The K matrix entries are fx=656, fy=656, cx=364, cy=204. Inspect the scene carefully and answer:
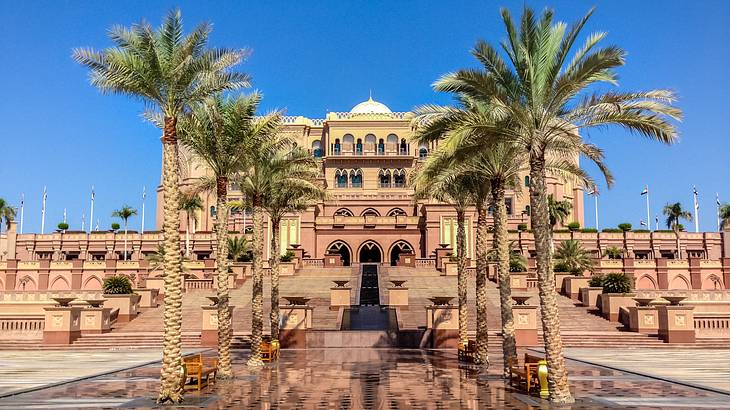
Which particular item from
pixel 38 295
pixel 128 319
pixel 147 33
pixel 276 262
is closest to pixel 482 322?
pixel 276 262

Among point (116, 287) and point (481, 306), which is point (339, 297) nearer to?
point (116, 287)

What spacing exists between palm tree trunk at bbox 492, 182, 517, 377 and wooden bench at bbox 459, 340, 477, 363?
2256 millimetres

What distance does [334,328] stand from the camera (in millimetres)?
30781

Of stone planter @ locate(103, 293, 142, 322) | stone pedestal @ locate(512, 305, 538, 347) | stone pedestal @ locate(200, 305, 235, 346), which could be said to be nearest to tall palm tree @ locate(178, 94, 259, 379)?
stone pedestal @ locate(200, 305, 235, 346)

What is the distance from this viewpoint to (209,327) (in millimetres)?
28969

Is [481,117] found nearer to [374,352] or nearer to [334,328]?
[374,352]

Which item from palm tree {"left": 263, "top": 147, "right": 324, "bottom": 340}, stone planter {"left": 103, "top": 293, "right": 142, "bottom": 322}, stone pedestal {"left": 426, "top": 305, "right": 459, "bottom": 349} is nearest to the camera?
palm tree {"left": 263, "top": 147, "right": 324, "bottom": 340}

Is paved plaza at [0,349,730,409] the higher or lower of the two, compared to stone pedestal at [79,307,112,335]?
lower

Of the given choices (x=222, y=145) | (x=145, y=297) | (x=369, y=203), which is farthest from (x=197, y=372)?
(x=369, y=203)

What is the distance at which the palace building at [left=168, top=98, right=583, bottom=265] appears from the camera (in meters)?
61.3

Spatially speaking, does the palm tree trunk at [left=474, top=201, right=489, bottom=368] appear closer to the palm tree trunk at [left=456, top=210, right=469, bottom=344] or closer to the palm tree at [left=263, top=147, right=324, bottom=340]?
the palm tree trunk at [left=456, top=210, right=469, bottom=344]

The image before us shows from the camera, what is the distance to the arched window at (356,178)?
75.9m

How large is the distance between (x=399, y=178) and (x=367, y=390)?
60178 mm

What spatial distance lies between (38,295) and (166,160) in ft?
115
